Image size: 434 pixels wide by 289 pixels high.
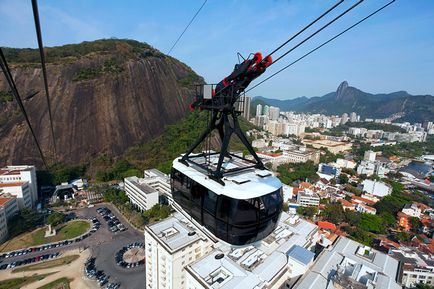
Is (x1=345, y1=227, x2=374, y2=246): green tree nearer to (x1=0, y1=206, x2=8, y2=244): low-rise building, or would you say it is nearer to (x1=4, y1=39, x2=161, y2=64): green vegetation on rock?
(x1=0, y1=206, x2=8, y2=244): low-rise building

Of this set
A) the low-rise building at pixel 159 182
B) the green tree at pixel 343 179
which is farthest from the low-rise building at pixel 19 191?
the green tree at pixel 343 179

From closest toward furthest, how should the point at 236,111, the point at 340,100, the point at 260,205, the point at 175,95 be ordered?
the point at 260,205, the point at 236,111, the point at 175,95, the point at 340,100

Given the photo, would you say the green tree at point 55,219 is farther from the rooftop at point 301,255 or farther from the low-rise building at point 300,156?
the low-rise building at point 300,156

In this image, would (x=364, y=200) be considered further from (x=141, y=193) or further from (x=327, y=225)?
(x=141, y=193)

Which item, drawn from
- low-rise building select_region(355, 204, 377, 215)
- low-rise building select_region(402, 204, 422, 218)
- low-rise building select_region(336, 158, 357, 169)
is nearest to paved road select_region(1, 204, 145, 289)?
low-rise building select_region(355, 204, 377, 215)

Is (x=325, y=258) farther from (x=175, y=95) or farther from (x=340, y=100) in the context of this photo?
(x=340, y=100)

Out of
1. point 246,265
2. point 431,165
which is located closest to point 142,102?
point 246,265
